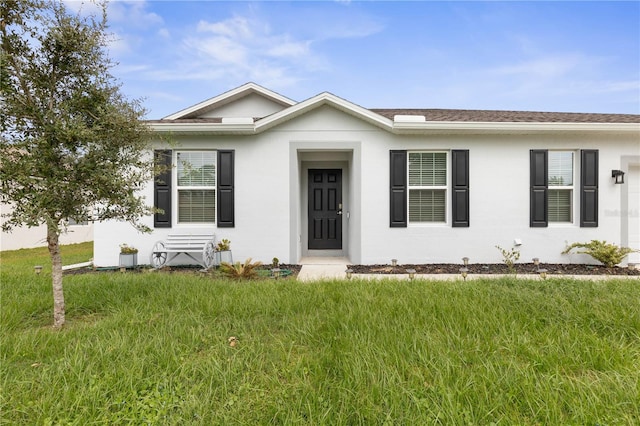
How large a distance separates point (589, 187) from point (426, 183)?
Answer: 3.69 m

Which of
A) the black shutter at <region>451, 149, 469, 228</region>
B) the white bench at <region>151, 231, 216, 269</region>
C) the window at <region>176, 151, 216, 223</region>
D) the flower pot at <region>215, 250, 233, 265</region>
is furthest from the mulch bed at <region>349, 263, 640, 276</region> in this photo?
the window at <region>176, 151, 216, 223</region>

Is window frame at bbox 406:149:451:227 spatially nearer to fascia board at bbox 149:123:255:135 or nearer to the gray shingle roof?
the gray shingle roof

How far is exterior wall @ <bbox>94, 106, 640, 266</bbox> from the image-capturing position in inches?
256

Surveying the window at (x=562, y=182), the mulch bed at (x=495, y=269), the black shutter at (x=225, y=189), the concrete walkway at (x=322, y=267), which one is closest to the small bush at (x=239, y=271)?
the concrete walkway at (x=322, y=267)

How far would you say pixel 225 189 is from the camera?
6531mm

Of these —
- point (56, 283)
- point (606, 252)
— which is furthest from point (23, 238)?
point (606, 252)

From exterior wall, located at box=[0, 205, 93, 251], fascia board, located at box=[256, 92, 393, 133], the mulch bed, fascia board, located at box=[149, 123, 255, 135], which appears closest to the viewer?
the mulch bed

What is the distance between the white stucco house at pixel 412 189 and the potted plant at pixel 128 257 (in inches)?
9.7

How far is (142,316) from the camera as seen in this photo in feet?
10.4

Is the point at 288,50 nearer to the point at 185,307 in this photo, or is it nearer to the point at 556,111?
the point at 556,111

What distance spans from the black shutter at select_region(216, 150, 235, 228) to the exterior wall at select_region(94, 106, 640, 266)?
0.13 metres

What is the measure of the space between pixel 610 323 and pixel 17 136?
247 inches

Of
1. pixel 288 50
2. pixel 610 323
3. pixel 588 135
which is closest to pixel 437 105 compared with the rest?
pixel 588 135

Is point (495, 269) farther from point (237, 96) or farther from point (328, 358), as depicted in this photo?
point (237, 96)
